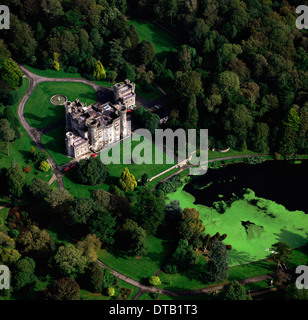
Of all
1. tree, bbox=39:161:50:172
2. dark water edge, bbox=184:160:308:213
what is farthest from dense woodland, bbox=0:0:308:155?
tree, bbox=39:161:50:172

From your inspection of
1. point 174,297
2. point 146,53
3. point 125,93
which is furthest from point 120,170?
point 146,53

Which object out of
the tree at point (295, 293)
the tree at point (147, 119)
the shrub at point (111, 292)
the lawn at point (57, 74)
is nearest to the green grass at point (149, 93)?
the lawn at point (57, 74)

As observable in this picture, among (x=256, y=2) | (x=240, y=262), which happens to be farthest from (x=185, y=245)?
(x=256, y=2)

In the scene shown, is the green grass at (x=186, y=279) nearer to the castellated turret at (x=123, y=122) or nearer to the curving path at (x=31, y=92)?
the curving path at (x=31, y=92)

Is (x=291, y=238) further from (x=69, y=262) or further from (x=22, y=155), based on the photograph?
(x=22, y=155)

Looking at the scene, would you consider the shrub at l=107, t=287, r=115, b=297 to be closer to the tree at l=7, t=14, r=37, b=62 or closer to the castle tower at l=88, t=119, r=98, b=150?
the castle tower at l=88, t=119, r=98, b=150

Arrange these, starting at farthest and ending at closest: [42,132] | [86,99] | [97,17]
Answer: [97,17], [86,99], [42,132]

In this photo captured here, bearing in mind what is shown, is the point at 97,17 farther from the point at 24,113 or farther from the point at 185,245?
the point at 185,245
